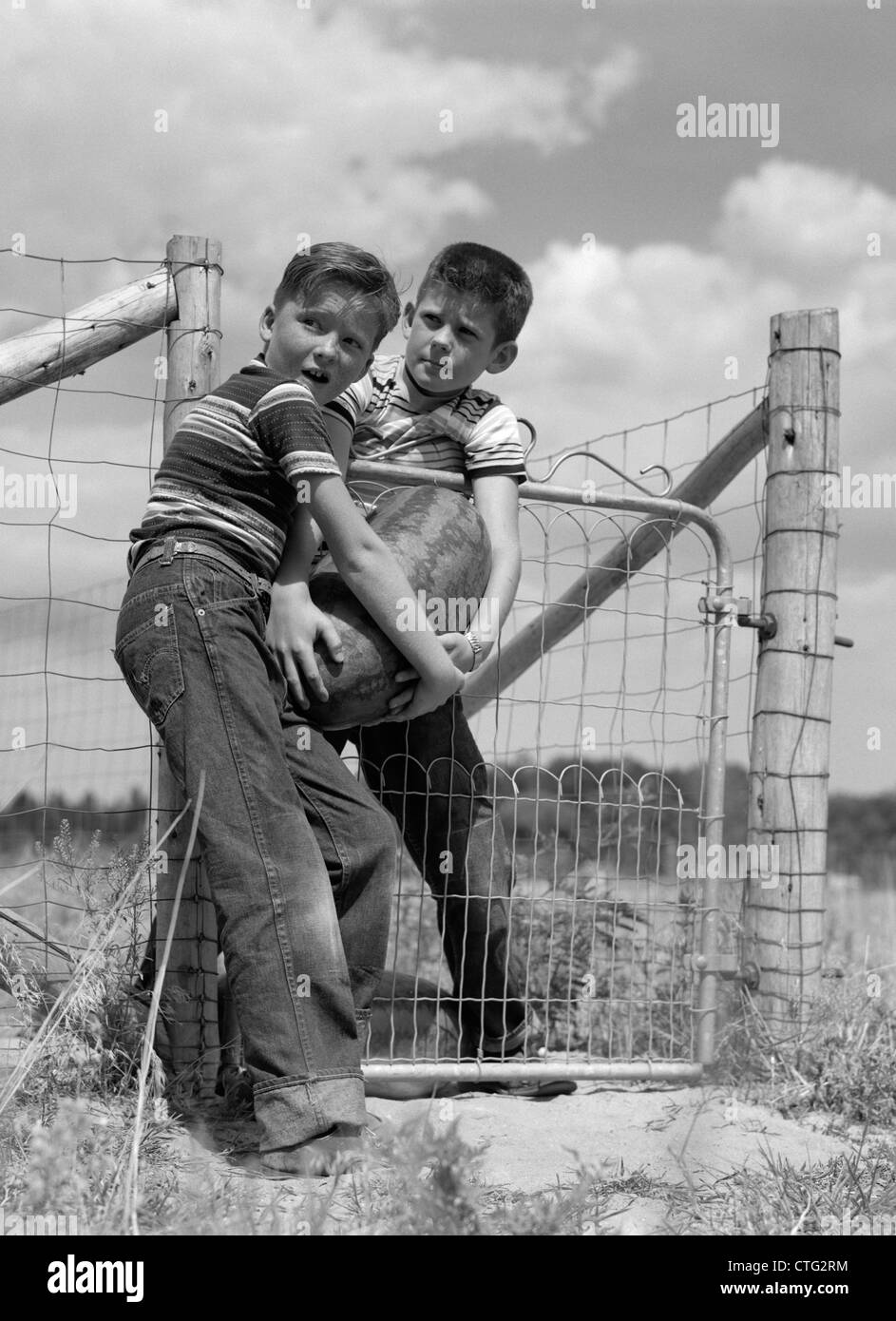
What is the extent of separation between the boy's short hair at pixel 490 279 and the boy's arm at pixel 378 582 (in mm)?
886

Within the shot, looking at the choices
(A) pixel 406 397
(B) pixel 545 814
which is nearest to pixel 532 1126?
(B) pixel 545 814

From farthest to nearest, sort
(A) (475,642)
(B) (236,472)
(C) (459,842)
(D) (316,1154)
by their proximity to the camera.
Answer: (C) (459,842) < (A) (475,642) < (B) (236,472) < (D) (316,1154)

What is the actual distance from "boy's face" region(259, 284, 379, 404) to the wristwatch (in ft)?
2.31

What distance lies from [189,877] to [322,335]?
1.42 meters

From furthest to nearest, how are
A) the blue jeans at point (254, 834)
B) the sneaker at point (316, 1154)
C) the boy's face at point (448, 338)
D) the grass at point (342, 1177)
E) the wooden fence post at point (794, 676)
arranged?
the wooden fence post at point (794, 676), the boy's face at point (448, 338), the blue jeans at point (254, 834), the sneaker at point (316, 1154), the grass at point (342, 1177)

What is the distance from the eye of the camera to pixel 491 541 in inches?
132

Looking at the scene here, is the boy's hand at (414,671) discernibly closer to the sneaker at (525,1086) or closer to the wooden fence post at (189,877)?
the wooden fence post at (189,877)

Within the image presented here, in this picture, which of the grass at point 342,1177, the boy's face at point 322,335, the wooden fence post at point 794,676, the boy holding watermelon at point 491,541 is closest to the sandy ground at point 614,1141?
the grass at point 342,1177

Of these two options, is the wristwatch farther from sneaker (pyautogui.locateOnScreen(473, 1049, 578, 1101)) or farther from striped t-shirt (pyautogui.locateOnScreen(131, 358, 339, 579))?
sneaker (pyautogui.locateOnScreen(473, 1049, 578, 1101))

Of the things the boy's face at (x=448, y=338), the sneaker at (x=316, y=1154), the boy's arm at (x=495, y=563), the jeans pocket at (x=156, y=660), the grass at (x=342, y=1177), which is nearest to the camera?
the grass at (x=342, y=1177)

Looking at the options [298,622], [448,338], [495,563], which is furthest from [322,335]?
[495,563]

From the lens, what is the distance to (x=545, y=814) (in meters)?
4.30

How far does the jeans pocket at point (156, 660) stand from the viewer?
2688 mm

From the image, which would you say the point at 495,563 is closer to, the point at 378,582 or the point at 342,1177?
the point at 378,582
